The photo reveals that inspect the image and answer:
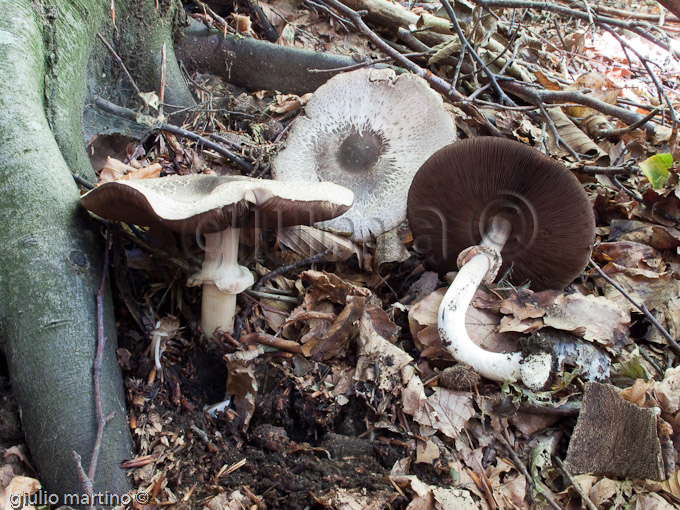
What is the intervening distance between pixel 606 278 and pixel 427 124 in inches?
55.5

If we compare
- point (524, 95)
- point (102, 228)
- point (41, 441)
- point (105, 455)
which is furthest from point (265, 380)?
point (524, 95)

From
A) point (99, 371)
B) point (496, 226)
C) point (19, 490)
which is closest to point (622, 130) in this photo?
point (496, 226)

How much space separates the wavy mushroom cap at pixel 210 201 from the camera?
1565 mm

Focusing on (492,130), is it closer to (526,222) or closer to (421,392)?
(526,222)

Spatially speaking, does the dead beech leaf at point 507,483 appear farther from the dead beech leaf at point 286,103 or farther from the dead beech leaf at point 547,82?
the dead beech leaf at point 547,82

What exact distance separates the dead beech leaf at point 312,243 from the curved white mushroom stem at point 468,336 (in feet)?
2.06

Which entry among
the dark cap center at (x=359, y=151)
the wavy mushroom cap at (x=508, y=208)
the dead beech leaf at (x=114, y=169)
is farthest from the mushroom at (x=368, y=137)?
the dead beech leaf at (x=114, y=169)

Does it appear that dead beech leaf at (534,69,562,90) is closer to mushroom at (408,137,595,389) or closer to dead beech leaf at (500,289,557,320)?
mushroom at (408,137,595,389)

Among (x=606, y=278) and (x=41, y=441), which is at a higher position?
(x=606, y=278)

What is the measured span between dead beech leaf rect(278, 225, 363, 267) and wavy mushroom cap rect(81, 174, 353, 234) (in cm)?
57

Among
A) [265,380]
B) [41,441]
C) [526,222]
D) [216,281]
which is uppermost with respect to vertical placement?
[526,222]

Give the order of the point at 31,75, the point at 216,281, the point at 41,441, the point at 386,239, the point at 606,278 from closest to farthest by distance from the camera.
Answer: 1. the point at 41,441
2. the point at 31,75
3. the point at 216,281
4. the point at 606,278
5. the point at 386,239

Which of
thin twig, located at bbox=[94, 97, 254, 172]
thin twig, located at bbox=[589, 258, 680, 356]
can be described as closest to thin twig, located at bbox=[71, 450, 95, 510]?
thin twig, located at bbox=[94, 97, 254, 172]

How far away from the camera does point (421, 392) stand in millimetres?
2027
